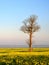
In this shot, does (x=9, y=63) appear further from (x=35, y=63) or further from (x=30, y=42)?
(x=30, y=42)

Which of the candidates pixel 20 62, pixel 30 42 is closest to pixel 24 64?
pixel 20 62

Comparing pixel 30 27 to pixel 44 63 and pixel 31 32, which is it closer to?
pixel 31 32

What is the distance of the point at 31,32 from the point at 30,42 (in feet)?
6.87

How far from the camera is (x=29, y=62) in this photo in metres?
15.5

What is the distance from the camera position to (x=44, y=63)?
1552cm

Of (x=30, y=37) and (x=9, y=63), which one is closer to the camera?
(x=9, y=63)

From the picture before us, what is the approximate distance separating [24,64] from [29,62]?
22.5 inches

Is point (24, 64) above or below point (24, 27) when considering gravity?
below

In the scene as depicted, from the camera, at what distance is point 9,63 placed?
51.3ft

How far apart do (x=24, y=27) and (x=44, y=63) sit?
32586 millimetres

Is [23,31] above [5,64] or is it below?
above

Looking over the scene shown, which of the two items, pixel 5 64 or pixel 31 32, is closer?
pixel 5 64

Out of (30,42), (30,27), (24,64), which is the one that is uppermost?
(30,27)

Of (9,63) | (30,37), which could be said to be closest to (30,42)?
(30,37)
